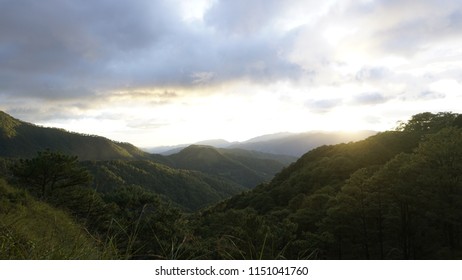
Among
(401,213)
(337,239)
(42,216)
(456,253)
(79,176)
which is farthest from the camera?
(337,239)

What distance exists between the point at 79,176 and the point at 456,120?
99387 mm

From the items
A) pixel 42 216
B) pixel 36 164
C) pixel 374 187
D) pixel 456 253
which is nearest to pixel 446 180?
pixel 456 253

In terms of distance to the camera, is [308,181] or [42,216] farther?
[308,181]

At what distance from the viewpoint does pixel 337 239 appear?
152 ft

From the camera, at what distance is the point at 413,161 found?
37.8 metres

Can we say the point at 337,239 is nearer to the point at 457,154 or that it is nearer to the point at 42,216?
the point at 457,154

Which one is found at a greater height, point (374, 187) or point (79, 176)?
point (79, 176)

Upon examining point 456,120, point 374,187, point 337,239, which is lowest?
point 337,239

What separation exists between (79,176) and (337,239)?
32634mm
